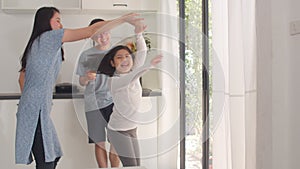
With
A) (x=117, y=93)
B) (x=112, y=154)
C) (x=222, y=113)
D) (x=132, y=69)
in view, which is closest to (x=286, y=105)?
(x=222, y=113)

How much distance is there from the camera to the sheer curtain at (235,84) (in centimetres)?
179

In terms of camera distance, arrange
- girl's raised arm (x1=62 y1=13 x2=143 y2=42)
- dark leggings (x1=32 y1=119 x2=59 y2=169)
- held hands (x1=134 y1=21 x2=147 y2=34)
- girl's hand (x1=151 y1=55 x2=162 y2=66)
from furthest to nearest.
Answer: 1. held hands (x1=134 y1=21 x2=147 y2=34)
2. girl's hand (x1=151 y1=55 x2=162 y2=66)
3. dark leggings (x1=32 y1=119 x2=59 y2=169)
4. girl's raised arm (x1=62 y1=13 x2=143 y2=42)

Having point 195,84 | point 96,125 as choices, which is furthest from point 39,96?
point 195,84

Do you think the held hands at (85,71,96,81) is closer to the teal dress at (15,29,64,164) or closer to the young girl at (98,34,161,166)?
the young girl at (98,34,161,166)

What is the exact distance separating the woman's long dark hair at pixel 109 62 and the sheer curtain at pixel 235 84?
881 mm

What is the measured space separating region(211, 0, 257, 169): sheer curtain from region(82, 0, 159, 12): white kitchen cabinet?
4.75 feet

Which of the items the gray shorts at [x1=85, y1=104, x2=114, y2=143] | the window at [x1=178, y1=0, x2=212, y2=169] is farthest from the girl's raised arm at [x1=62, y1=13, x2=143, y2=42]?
Result: the gray shorts at [x1=85, y1=104, x2=114, y2=143]

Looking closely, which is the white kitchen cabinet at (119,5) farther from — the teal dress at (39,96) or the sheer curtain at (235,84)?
the sheer curtain at (235,84)

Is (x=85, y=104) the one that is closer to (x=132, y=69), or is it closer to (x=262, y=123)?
(x=132, y=69)

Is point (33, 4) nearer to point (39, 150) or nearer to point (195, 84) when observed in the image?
point (39, 150)

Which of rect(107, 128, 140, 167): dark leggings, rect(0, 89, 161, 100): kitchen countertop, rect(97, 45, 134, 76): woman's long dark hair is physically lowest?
rect(107, 128, 140, 167): dark leggings

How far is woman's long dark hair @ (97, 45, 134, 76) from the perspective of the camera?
9.51 ft

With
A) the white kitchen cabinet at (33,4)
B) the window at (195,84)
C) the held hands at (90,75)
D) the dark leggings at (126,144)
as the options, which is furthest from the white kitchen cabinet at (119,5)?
the dark leggings at (126,144)

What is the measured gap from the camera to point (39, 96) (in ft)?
9.57
